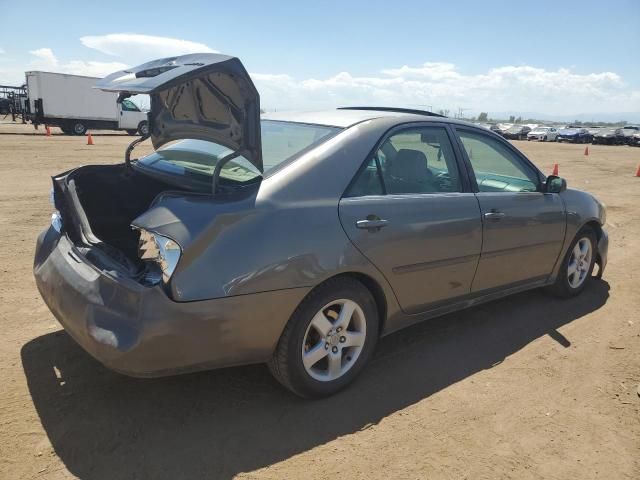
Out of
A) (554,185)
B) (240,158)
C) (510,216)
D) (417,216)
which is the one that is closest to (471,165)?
(510,216)

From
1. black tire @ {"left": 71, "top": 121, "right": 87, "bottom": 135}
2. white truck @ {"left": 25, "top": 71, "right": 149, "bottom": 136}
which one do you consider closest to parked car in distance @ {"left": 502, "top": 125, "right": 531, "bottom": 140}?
white truck @ {"left": 25, "top": 71, "right": 149, "bottom": 136}

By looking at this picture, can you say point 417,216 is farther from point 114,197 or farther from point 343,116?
point 114,197

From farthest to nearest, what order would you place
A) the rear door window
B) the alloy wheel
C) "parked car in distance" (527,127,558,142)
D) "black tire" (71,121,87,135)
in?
"parked car in distance" (527,127,558,142)
"black tire" (71,121,87,135)
the rear door window
the alloy wheel

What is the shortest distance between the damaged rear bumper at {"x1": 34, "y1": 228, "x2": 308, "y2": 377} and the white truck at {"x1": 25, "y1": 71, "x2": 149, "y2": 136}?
76.4ft

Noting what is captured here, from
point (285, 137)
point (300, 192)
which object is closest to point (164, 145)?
point (285, 137)

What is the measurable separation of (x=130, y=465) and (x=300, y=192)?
1.55 meters

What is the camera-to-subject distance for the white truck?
2469 centimetres

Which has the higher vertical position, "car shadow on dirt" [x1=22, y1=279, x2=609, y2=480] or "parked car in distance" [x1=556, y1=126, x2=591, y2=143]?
"parked car in distance" [x1=556, y1=126, x2=591, y2=143]

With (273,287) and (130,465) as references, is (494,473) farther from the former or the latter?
(130,465)

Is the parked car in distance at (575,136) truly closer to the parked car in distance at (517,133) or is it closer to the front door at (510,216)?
the parked car in distance at (517,133)

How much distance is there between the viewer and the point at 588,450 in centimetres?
265

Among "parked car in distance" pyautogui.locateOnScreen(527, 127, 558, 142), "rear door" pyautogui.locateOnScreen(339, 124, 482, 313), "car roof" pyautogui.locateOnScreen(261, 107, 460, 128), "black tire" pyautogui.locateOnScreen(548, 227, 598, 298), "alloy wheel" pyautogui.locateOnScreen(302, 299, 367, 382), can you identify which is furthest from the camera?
"parked car in distance" pyautogui.locateOnScreen(527, 127, 558, 142)

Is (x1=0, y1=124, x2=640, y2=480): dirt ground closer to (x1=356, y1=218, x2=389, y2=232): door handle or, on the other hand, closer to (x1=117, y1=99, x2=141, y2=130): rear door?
(x1=356, y1=218, x2=389, y2=232): door handle

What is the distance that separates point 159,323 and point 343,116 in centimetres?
184
